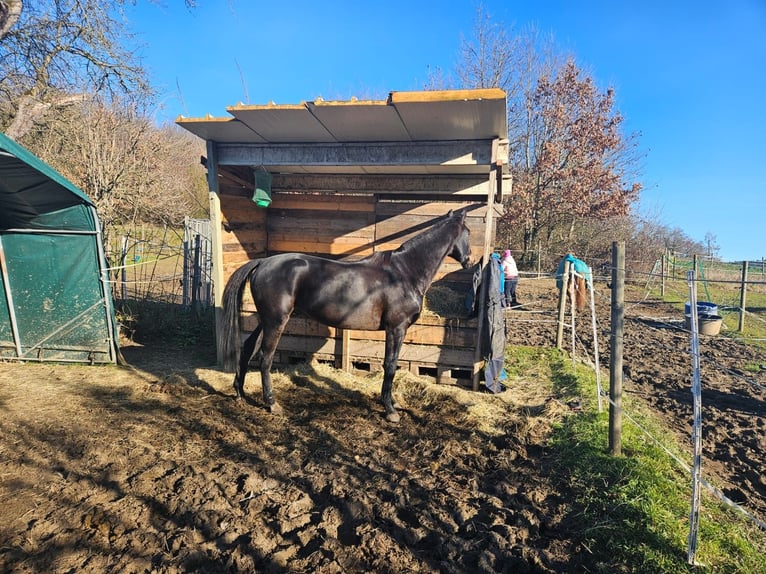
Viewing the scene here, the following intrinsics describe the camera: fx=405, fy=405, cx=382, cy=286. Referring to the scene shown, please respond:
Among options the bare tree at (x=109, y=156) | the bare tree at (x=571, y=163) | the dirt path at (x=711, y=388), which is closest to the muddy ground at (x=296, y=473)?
the dirt path at (x=711, y=388)

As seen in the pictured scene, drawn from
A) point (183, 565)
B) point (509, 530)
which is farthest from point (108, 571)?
point (509, 530)

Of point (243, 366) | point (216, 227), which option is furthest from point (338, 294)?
point (216, 227)

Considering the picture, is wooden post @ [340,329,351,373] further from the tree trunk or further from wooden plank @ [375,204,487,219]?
the tree trunk

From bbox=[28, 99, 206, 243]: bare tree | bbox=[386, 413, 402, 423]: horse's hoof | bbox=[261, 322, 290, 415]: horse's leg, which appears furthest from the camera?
bbox=[28, 99, 206, 243]: bare tree

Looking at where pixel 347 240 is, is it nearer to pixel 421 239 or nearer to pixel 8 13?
pixel 421 239

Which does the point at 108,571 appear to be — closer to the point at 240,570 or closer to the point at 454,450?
the point at 240,570

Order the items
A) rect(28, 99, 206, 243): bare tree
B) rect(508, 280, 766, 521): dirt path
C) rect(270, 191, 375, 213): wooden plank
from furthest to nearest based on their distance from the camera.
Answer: rect(28, 99, 206, 243): bare tree → rect(270, 191, 375, 213): wooden plank → rect(508, 280, 766, 521): dirt path

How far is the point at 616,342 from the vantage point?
118 inches

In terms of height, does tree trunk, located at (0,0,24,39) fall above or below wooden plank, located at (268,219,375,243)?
above

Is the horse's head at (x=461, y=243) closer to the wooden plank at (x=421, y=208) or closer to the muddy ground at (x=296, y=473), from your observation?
the wooden plank at (x=421, y=208)

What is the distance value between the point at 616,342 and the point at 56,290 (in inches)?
266

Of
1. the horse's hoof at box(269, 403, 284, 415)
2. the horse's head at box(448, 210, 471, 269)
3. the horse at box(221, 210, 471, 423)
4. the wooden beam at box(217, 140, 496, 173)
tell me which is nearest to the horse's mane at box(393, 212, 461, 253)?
the horse at box(221, 210, 471, 423)

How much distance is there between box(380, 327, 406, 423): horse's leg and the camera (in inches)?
163

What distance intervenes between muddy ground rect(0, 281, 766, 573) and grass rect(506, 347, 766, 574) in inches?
5.3
